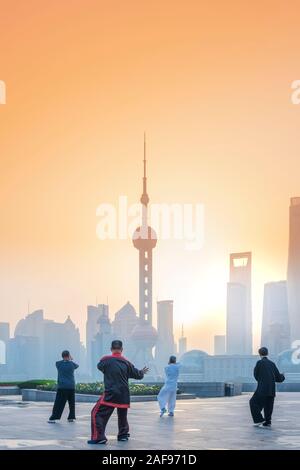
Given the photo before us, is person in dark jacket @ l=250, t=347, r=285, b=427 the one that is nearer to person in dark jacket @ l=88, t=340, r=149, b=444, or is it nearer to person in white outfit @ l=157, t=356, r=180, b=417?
person in white outfit @ l=157, t=356, r=180, b=417

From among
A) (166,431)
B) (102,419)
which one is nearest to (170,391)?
(166,431)

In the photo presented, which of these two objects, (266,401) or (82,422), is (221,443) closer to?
(266,401)

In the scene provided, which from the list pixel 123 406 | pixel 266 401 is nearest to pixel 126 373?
pixel 123 406

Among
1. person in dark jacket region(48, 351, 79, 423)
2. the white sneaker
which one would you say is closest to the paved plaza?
the white sneaker

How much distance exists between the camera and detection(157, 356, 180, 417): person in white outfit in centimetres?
2636

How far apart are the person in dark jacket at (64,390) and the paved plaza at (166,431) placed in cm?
31

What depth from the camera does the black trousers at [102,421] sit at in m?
17.0

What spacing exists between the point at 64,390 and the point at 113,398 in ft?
21.4

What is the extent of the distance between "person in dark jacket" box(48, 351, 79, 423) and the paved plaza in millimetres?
313

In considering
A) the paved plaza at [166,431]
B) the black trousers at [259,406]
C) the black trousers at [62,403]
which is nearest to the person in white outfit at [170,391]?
the paved plaza at [166,431]

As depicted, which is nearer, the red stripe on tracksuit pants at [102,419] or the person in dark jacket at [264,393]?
the red stripe on tracksuit pants at [102,419]

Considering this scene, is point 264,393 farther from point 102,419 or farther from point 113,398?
point 102,419

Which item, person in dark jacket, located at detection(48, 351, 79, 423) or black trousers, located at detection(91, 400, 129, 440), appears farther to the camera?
person in dark jacket, located at detection(48, 351, 79, 423)

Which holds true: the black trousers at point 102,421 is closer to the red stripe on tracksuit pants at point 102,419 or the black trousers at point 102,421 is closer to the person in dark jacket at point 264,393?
the red stripe on tracksuit pants at point 102,419
